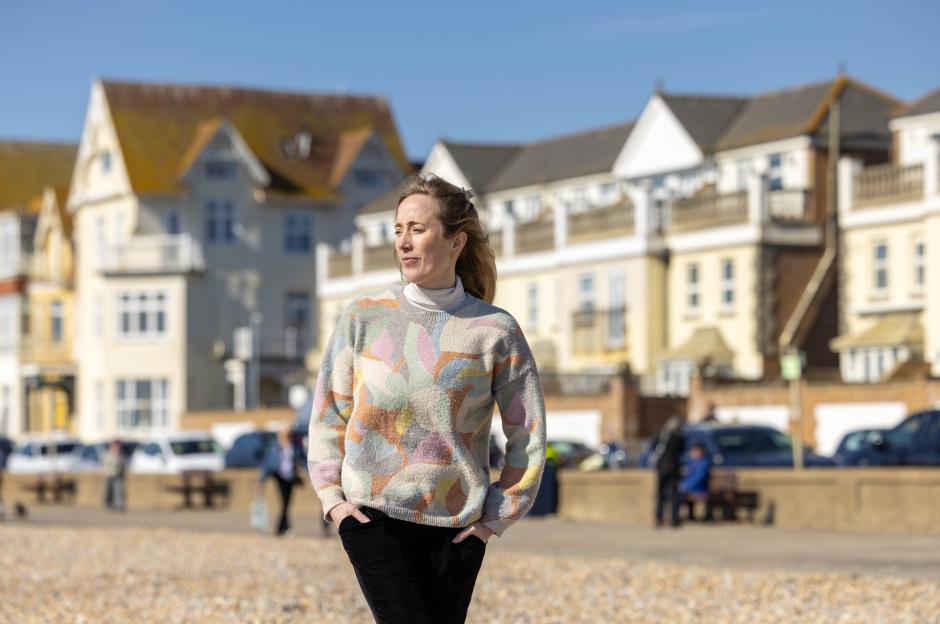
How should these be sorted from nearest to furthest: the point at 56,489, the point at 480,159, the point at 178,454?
the point at 56,489 < the point at 178,454 < the point at 480,159

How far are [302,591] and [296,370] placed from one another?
6379 centimetres

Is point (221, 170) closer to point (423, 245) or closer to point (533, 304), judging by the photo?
point (533, 304)

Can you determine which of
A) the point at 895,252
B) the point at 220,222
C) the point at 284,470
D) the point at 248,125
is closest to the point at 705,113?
the point at 895,252

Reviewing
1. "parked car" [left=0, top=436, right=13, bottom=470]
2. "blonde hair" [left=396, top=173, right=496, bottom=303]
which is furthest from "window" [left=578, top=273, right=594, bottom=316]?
"blonde hair" [left=396, top=173, right=496, bottom=303]

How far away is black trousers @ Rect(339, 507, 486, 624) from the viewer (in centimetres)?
700

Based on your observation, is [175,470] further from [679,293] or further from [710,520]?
[710,520]

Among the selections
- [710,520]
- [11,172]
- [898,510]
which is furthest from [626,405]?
[11,172]

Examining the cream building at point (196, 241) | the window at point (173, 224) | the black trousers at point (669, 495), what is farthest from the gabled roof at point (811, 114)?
the black trousers at point (669, 495)

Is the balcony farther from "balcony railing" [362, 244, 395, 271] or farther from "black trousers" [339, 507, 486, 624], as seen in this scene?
"black trousers" [339, 507, 486, 624]

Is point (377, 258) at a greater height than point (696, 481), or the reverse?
point (377, 258)

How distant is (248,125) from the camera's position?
85.8 metres

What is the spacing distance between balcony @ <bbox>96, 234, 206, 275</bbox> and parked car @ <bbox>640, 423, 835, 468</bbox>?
164 feet

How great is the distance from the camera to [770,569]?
778 inches

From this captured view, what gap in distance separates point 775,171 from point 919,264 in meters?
7.90
